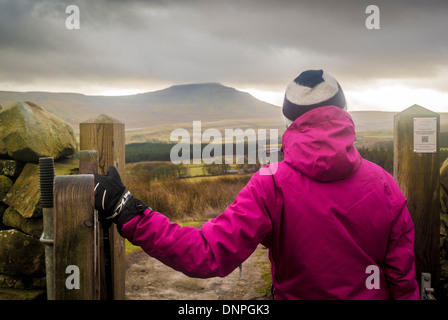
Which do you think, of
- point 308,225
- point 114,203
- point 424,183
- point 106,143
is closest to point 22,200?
point 106,143

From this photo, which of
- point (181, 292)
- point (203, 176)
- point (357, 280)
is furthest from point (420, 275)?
point (203, 176)

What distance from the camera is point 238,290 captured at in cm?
420

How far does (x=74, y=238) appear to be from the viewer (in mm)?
1320

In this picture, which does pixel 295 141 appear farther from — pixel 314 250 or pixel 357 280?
pixel 357 280

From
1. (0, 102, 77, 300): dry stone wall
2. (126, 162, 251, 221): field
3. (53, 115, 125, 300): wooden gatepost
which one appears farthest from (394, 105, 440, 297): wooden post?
(126, 162, 251, 221): field

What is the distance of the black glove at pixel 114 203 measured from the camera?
144 cm

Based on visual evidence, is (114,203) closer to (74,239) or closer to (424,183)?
(74,239)

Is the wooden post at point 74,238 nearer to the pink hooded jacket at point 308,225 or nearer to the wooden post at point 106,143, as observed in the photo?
the pink hooded jacket at point 308,225

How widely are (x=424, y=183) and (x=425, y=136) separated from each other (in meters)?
0.38

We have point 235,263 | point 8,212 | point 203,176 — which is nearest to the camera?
point 235,263

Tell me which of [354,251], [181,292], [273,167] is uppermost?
[273,167]

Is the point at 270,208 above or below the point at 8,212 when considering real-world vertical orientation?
above

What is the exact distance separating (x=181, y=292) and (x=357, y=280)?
10.4 feet

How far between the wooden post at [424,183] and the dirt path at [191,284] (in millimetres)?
1740
